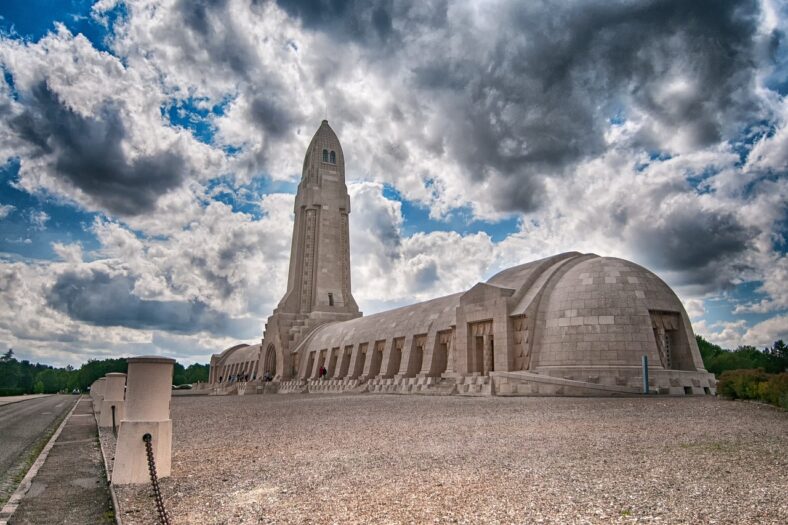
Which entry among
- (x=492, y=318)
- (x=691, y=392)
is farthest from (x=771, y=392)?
(x=492, y=318)

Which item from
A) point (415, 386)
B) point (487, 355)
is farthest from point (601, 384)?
point (415, 386)

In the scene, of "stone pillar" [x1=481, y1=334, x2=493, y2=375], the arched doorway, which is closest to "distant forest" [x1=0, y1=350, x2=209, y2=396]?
the arched doorway

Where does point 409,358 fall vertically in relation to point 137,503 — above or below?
above

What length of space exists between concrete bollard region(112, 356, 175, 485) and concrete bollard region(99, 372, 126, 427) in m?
6.70

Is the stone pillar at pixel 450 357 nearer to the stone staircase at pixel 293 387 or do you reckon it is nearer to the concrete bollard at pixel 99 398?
the stone staircase at pixel 293 387

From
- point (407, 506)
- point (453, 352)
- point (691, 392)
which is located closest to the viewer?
point (407, 506)

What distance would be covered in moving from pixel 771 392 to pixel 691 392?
6.02m

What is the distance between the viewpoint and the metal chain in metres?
4.90

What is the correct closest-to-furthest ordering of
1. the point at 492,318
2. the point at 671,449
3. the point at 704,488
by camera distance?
the point at 704,488 < the point at 671,449 < the point at 492,318

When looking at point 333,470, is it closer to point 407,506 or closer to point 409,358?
point 407,506

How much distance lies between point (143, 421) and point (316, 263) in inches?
1803

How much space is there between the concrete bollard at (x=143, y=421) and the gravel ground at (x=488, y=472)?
395 millimetres

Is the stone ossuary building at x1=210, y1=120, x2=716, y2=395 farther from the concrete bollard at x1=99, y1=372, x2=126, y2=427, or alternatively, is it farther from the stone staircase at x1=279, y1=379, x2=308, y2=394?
the concrete bollard at x1=99, y1=372, x2=126, y2=427

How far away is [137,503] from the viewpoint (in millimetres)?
5836
